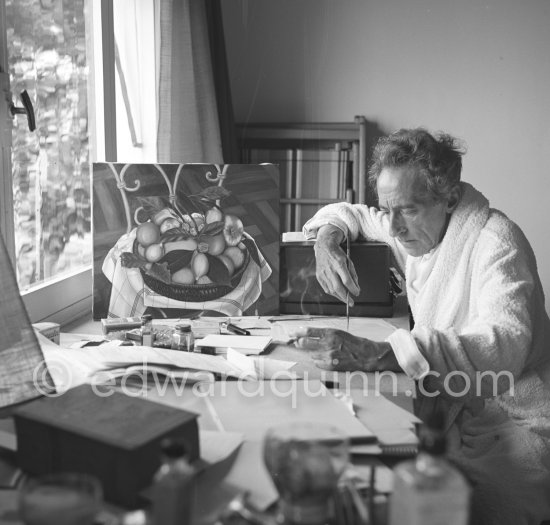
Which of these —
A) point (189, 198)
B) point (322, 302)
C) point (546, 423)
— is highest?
point (189, 198)

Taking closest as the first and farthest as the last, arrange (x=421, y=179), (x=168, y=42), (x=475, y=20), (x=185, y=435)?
(x=185, y=435) < (x=421, y=179) < (x=168, y=42) < (x=475, y=20)

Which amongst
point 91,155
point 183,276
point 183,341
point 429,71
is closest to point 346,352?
point 183,341

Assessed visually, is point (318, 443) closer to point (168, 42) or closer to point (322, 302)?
point (322, 302)

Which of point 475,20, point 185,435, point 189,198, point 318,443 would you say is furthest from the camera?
point 475,20

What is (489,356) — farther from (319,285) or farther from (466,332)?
(319,285)

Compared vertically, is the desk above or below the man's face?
below

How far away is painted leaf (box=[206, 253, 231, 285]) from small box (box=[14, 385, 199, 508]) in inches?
34.9

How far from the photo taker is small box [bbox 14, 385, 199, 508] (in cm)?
88

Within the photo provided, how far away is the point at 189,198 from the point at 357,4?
2.37m

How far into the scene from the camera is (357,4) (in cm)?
387

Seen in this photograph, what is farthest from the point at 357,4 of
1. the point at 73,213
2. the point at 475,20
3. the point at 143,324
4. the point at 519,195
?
the point at 143,324

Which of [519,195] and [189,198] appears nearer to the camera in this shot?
[189,198]

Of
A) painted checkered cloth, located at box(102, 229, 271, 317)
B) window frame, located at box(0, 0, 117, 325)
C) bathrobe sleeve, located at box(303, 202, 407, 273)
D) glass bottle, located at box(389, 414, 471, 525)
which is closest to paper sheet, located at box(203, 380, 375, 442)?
glass bottle, located at box(389, 414, 471, 525)

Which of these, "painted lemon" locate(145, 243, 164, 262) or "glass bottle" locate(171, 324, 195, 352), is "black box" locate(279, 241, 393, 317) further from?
"glass bottle" locate(171, 324, 195, 352)
